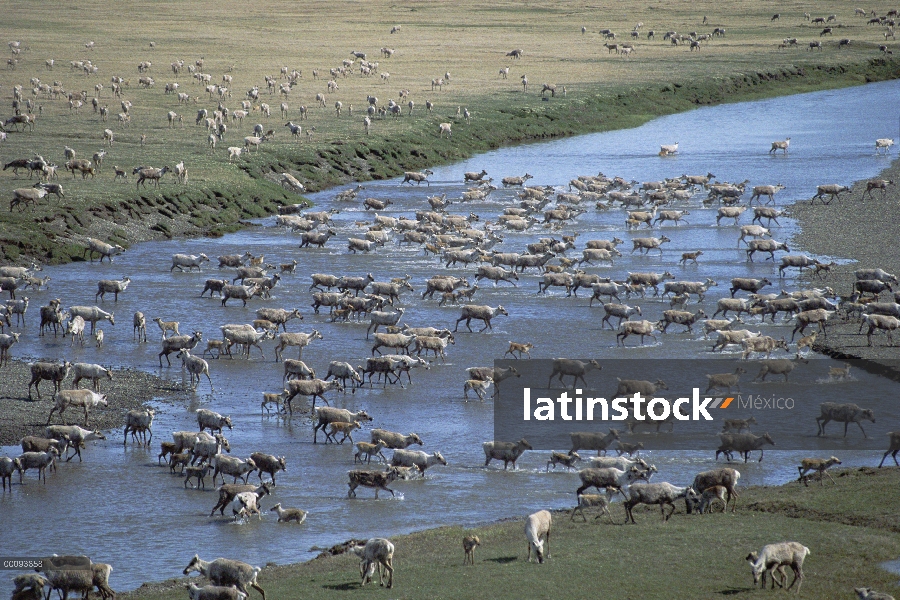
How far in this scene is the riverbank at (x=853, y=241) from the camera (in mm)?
30734

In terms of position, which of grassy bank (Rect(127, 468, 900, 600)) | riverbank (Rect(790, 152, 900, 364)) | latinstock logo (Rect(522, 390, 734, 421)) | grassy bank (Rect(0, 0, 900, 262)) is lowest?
grassy bank (Rect(127, 468, 900, 600))

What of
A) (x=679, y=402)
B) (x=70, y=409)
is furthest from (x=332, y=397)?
(x=679, y=402)

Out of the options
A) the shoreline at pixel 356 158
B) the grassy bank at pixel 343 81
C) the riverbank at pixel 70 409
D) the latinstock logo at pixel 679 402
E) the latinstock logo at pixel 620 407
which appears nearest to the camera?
the riverbank at pixel 70 409

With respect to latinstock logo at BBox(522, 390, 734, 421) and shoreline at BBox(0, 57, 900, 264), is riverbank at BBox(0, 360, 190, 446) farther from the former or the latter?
shoreline at BBox(0, 57, 900, 264)

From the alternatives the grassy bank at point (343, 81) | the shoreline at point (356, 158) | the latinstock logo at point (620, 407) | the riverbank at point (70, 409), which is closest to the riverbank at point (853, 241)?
the latinstock logo at point (620, 407)

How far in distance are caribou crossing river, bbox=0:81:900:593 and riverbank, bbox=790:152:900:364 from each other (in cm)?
141

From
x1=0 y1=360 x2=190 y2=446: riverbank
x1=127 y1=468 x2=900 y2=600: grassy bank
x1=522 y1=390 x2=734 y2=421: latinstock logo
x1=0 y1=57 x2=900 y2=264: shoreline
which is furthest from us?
x1=0 y1=57 x2=900 y2=264: shoreline

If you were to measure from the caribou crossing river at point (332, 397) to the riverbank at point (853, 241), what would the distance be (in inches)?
55.6

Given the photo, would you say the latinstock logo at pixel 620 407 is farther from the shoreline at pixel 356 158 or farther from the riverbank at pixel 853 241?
the shoreline at pixel 356 158

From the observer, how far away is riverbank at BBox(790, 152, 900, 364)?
30734 mm

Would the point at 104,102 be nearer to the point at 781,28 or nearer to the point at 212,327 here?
the point at 212,327

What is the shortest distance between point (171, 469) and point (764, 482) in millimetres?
11036

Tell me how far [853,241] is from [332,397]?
2386cm

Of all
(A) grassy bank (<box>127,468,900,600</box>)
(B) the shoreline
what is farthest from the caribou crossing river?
(B) the shoreline
